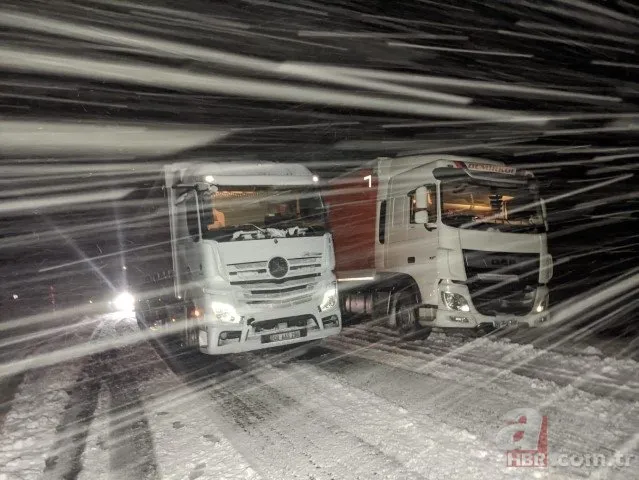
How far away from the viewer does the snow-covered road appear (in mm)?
3715

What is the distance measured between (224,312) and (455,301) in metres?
3.72

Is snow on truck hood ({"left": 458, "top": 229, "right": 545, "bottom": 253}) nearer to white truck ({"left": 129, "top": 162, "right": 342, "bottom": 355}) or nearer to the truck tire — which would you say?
white truck ({"left": 129, "top": 162, "right": 342, "bottom": 355})

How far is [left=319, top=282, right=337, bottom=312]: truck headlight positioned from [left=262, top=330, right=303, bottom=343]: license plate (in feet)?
1.83

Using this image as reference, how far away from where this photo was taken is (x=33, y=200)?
35875 mm

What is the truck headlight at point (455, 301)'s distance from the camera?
7.11m

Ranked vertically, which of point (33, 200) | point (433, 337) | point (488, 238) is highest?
point (33, 200)

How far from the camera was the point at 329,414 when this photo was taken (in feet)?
15.7

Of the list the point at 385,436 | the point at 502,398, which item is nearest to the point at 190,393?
the point at 385,436

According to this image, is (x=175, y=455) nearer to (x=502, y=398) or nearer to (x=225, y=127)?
(x=502, y=398)

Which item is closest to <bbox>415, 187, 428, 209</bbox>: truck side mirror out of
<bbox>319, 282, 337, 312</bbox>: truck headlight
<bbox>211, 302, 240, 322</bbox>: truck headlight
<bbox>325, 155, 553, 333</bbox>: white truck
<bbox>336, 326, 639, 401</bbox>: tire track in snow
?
<bbox>325, 155, 553, 333</bbox>: white truck

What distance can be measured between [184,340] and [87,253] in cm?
3562

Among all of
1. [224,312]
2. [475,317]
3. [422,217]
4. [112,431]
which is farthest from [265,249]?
[475,317]

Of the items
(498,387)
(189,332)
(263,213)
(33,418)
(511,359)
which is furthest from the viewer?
(263,213)

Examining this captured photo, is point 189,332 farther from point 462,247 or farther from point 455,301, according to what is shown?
point 462,247
